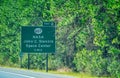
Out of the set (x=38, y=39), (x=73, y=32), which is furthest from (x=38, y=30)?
(x=73, y=32)

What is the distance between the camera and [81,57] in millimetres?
40562

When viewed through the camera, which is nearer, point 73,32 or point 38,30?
point 38,30

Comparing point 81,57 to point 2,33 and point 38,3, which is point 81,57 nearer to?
point 38,3

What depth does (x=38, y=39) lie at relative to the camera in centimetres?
4200

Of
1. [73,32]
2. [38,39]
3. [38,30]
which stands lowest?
[38,39]

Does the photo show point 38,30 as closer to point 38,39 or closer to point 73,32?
point 38,39

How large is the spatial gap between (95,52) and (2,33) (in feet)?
61.9

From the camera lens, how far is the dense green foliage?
119ft

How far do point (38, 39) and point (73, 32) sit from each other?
3.13 m

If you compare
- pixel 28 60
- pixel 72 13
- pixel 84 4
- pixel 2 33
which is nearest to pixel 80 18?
pixel 72 13

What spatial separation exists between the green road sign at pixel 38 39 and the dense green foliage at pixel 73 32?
144 centimetres

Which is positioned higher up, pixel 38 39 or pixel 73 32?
pixel 73 32

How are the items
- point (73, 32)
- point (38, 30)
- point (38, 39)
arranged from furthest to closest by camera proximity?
point (73, 32) < point (38, 39) < point (38, 30)

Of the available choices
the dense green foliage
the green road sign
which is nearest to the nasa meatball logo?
the green road sign
